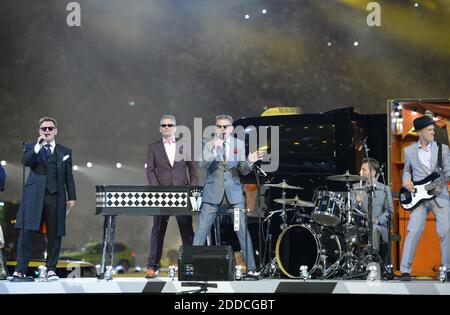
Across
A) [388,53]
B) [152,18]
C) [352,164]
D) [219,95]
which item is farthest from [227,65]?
[352,164]

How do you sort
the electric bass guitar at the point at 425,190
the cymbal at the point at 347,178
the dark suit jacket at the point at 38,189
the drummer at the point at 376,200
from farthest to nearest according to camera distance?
the drummer at the point at 376,200, the cymbal at the point at 347,178, the electric bass guitar at the point at 425,190, the dark suit jacket at the point at 38,189

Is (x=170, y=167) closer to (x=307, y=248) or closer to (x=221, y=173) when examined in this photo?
(x=221, y=173)

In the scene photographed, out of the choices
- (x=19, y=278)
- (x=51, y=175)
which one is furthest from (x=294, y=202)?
(x=19, y=278)

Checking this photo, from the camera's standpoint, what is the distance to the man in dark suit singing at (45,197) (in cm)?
916

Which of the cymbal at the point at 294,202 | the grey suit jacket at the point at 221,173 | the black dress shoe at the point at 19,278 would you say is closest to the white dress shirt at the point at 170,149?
the grey suit jacket at the point at 221,173

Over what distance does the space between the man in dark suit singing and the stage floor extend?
417 mm

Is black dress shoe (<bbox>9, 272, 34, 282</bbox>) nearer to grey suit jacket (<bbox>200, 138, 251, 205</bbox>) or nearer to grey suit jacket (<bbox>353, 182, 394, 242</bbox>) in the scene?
grey suit jacket (<bbox>200, 138, 251, 205</bbox>)

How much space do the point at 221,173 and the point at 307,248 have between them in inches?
57.8

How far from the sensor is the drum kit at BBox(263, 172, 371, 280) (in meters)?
9.72

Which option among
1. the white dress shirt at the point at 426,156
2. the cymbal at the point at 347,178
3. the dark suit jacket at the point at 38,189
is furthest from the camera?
the cymbal at the point at 347,178

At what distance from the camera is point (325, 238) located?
32.3 ft

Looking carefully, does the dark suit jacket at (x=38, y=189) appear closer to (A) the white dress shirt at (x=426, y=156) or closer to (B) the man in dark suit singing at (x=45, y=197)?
(B) the man in dark suit singing at (x=45, y=197)

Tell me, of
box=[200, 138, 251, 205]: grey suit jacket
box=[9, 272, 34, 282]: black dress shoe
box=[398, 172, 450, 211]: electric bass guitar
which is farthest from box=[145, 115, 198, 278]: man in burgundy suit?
box=[398, 172, 450, 211]: electric bass guitar

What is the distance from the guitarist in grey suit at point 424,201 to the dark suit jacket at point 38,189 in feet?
12.9
